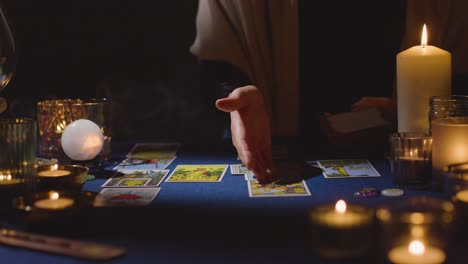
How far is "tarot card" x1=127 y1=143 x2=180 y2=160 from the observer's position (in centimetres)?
152

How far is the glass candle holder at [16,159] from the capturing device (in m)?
1.00

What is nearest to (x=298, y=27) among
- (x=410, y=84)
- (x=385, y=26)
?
(x=385, y=26)

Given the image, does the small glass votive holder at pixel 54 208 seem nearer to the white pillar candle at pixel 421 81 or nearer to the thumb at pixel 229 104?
the thumb at pixel 229 104

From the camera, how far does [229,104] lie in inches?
49.9

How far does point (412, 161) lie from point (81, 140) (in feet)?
2.31

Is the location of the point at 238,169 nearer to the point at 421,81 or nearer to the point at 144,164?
the point at 144,164

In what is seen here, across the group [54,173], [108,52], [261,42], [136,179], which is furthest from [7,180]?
[108,52]

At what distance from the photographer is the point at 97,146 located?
1354 mm

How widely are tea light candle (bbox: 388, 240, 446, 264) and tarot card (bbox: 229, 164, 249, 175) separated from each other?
0.58m

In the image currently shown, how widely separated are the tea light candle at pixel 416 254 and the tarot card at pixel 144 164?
737 mm

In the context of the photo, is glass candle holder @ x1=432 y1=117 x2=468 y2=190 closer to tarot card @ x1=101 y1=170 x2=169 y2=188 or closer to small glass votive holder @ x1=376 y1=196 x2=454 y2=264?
small glass votive holder @ x1=376 y1=196 x2=454 y2=264

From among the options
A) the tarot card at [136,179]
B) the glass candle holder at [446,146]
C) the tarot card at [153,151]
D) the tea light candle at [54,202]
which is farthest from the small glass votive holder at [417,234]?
the tarot card at [153,151]

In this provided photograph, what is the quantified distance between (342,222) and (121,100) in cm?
275

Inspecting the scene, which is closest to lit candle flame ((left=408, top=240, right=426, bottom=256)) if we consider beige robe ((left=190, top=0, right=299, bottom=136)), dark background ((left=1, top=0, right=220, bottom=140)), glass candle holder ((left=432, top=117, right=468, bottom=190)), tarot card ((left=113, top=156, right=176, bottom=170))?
glass candle holder ((left=432, top=117, right=468, bottom=190))
